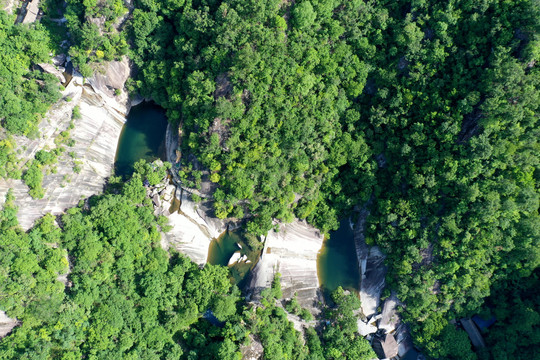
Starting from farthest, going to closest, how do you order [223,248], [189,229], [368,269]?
[223,248] → [368,269] → [189,229]

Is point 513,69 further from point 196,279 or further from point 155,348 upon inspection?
point 155,348

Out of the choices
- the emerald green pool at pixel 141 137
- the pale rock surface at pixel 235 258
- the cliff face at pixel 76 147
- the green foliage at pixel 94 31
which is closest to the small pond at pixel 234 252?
the pale rock surface at pixel 235 258

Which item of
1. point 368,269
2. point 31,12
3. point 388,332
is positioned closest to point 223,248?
point 368,269

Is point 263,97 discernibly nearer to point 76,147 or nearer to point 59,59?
point 76,147

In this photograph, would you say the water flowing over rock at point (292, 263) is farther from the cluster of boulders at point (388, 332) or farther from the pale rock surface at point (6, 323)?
the pale rock surface at point (6, 323)

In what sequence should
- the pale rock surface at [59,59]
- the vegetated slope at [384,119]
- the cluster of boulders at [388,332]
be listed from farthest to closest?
the cluster of boulders at [388,332] < the pale rock surface at [59,59] < the vegetated slope at [384,119]
